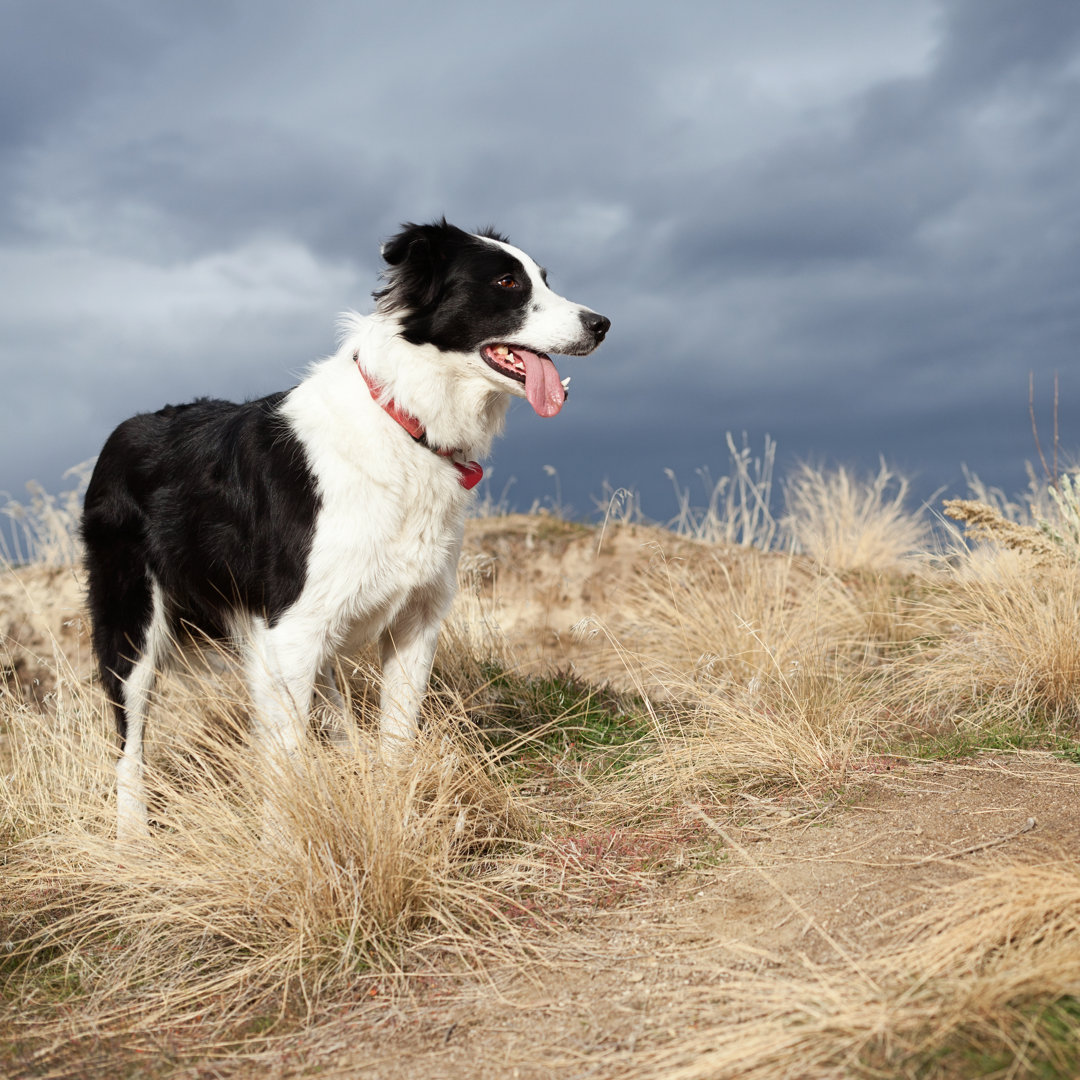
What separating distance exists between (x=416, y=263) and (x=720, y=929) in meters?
2.45

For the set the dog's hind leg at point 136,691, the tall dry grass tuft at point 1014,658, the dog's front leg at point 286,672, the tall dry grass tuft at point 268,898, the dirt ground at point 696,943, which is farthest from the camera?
the tall dry grass tuft at point 1014,658

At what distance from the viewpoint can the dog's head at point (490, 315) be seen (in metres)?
3.67

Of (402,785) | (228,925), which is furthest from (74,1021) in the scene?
(402,785)

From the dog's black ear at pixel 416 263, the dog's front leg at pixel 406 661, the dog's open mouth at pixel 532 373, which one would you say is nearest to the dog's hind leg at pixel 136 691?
the dog's front leg at pixel 406 661

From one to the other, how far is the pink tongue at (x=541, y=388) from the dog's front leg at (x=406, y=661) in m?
0.88

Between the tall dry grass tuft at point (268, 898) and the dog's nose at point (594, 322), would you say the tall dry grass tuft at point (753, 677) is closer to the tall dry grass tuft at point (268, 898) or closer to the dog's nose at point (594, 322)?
the tall dry grass tuft at point (268, 898)

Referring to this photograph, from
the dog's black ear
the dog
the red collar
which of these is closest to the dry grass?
the dog

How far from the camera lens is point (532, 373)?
369 cm

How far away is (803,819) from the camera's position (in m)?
3.44

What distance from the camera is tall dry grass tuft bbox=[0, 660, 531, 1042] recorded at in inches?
112

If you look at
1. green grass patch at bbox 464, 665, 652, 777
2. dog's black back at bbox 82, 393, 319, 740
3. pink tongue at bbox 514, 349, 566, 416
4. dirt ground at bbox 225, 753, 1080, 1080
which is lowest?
dirt ground at bbox 225, 753, 1080, 1080

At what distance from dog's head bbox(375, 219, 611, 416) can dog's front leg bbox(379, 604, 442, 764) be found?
937 millimetres

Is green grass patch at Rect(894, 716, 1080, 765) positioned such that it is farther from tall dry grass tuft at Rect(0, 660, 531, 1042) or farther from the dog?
the dog

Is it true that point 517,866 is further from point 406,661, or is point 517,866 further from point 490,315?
point 490,315
